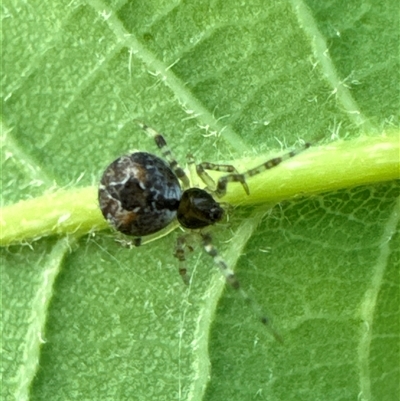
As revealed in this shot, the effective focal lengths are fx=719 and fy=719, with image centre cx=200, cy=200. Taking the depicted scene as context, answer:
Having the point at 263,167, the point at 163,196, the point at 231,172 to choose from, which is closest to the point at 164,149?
the point at 163,196

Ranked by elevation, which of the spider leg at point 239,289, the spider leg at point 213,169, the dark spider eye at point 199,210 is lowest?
the spider leg at point 239,289

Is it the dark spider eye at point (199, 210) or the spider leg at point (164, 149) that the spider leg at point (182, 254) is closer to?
the dark spider eye at point (199, 210)

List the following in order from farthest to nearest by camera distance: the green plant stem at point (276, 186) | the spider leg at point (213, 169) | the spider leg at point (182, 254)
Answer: the spider leg at point (182, 254) < the spider leg at point (213, 169) < the green plant stem at point (276, 186)

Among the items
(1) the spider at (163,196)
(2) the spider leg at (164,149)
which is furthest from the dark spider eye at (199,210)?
(2) the spider leg at (164,149)

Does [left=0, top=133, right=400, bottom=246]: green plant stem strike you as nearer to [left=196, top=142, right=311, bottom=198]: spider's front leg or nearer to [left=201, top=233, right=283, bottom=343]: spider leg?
[left=196, top=142, right=311, bottom=198]: spider's front leg

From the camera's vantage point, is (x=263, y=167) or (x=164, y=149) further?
(x=164, y=149)

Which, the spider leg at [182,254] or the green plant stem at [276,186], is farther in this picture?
the spider leg at [182,254]

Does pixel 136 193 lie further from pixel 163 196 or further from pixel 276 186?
pixel 276 186
